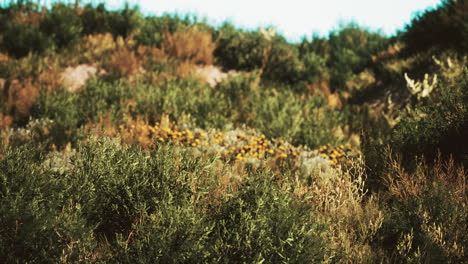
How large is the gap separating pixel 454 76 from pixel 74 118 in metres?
7.12

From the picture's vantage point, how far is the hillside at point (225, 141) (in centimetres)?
301

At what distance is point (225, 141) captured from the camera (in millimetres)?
6840

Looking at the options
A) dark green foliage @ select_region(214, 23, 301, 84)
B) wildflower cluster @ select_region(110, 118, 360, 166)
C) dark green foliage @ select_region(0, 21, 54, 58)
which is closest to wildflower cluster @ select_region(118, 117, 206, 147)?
wildflower cluster @ select_region(110, 118, 360, 166)

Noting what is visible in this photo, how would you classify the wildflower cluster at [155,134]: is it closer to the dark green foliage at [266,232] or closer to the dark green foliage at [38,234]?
the dark green foliage at [266,232]

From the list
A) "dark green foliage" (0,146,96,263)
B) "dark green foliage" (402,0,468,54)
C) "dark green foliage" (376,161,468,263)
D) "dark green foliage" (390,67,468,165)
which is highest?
"dark green foliage" (402,0,468,54)

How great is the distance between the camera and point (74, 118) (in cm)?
727

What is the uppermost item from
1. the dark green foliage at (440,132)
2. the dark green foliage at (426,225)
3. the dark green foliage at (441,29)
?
the dark green foliage at (441,29)

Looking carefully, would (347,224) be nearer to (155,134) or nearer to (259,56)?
(155,134)

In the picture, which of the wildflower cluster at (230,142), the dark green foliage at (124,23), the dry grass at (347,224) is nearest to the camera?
the dry grass at (347,224)

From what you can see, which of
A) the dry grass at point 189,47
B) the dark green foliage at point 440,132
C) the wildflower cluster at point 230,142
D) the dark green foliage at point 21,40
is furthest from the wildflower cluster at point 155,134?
the dry grass at point 189,47

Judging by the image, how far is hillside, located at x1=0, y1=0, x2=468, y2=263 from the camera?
3.01 metres

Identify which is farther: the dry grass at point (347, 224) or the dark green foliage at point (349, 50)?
the dark green foliage at point (349, 50)

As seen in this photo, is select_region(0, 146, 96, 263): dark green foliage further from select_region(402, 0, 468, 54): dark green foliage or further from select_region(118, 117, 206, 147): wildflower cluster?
select_region(402, 0, 468, 54): dark green foliage

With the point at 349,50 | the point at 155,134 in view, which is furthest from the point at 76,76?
the point at 349,50
